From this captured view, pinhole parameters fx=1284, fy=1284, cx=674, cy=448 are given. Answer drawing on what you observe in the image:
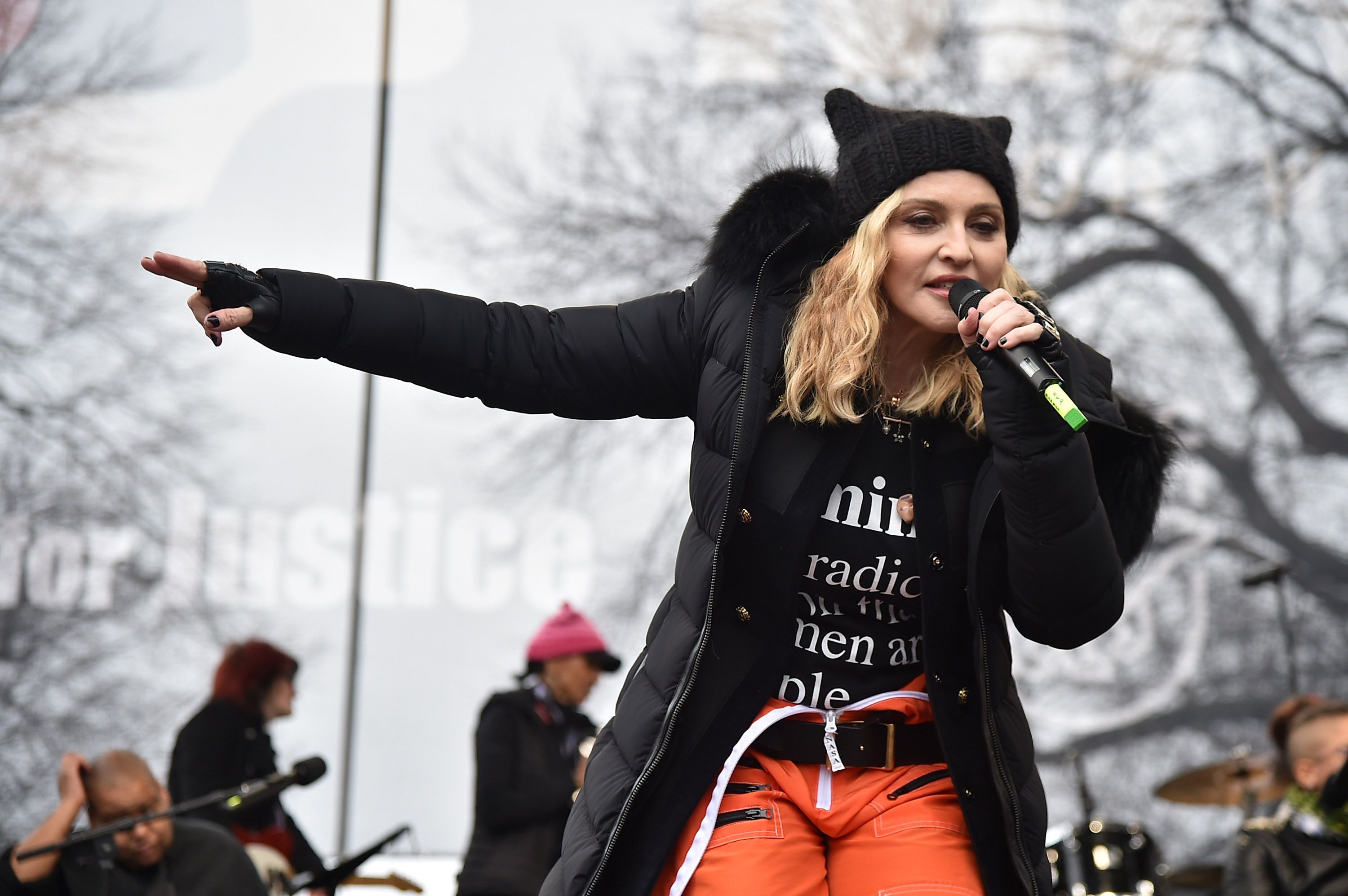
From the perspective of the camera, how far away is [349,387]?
21.2ft

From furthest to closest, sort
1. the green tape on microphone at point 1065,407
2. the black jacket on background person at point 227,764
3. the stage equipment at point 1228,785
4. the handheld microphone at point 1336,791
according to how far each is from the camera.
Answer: the stage equipment at point 1228,785 → the black jacket on background person at point 227,764 → the handheld microphone at point 1336,791 → the green tape on microphone at point 1065,407

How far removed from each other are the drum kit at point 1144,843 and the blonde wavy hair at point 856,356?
3.34 m

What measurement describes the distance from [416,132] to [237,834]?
3643mm

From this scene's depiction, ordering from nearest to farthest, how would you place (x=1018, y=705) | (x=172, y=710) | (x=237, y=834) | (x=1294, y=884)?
(x=1018, y=705) < (x=1294, y=884) < (x=237, y=834) < (x=172, y=710)

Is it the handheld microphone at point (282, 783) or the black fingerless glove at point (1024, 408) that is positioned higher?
the black fingerless glove at point (1024, 408)

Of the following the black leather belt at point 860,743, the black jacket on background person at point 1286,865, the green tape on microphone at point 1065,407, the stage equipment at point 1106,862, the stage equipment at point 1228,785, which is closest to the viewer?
the green tape on microphone at point 1065,407

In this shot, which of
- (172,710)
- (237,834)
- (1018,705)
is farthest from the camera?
(172,710)

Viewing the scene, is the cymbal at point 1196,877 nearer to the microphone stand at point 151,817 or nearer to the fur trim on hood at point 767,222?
the microphone stand at point 151,817

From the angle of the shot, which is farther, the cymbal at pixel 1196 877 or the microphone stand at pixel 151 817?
the cymbal at pixel 1196 877

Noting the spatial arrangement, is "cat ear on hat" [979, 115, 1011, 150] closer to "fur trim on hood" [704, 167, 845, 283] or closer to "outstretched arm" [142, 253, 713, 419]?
"fur trim on hood" [704, 167, 845, 283]

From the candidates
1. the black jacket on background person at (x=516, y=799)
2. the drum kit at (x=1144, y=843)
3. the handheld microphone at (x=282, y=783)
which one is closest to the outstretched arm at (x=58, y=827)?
the handheld microphone at (x=282, y=783)

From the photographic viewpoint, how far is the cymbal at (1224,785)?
5.02 meters

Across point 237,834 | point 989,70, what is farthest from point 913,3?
point 237,834

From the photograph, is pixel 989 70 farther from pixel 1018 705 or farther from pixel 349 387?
pixel 1018 705
